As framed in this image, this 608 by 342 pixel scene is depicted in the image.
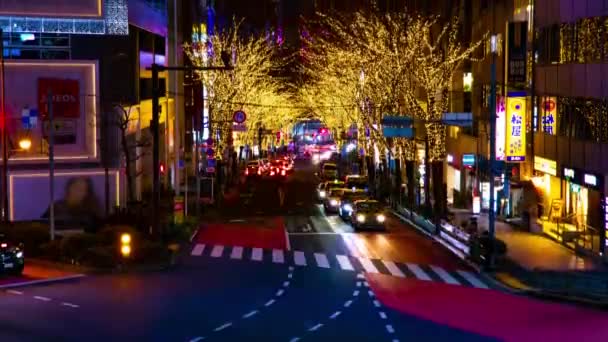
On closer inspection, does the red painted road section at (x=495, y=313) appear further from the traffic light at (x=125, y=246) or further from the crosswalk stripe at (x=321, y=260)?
the traffic light at (x=125, y=246)

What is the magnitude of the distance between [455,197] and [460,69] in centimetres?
855

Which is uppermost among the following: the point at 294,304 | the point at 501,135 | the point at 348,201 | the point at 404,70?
the point at 404,70

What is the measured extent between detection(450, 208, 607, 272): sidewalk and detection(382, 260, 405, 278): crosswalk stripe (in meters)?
4.37

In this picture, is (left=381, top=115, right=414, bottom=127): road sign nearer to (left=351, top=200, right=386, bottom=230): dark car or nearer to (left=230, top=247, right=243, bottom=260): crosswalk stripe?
(left=351, top=200, right=386, bottom=230): dark car

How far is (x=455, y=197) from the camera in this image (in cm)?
6569

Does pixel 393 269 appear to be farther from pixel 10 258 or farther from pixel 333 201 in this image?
pixel 333 201

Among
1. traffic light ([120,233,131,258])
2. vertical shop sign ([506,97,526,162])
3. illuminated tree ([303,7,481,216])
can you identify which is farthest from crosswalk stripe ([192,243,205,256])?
vertical shop sign ([506,97,526,162])

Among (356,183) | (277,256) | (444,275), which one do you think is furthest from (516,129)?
(356,183)

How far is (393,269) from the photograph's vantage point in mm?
34812

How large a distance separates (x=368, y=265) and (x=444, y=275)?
3665mm

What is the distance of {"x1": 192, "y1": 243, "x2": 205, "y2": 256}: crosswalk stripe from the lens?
4012 cm

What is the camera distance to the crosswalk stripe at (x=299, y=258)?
3666 centimetres

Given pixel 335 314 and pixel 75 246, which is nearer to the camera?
pixel 335 314

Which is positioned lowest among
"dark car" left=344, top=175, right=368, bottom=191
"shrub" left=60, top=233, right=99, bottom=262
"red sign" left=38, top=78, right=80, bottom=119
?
"shrub" left=60, top=233, right=99, bottom=262
